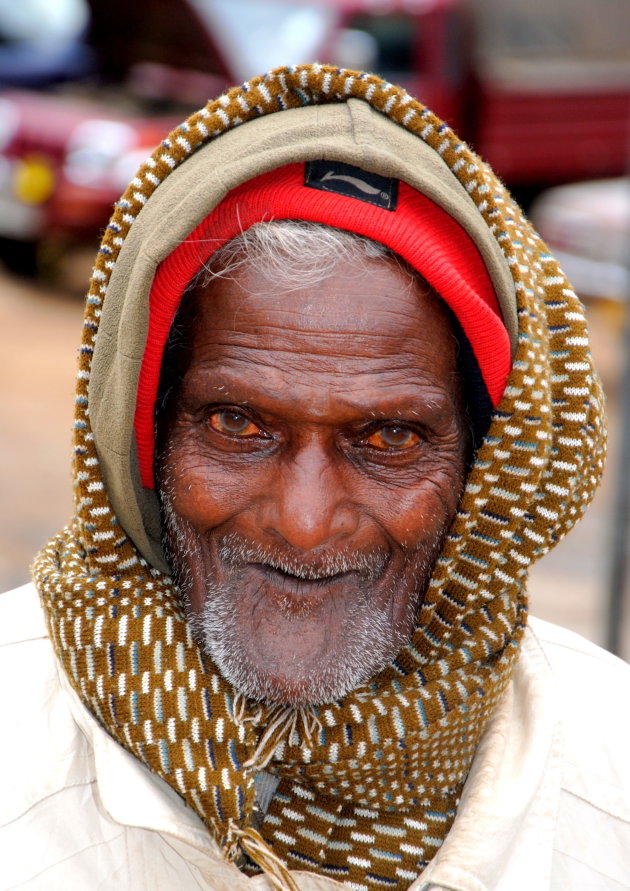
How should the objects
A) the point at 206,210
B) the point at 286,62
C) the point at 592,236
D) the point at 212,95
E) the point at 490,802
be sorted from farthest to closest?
Result: the point at 212,95 → the point at 592,236 → the point at 286,62 → the point at 490,802 → the point at 206,210

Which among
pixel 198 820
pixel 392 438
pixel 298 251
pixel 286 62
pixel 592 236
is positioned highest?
pixel 286 62

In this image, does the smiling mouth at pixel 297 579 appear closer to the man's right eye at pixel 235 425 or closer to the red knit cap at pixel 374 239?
the man's right eye at pixel 235 425

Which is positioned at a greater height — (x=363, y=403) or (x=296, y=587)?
(x=363, y=403)

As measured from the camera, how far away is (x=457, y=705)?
Answer: 77.2 inches

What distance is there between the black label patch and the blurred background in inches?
206

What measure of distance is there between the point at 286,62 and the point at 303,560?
8047 millimetres

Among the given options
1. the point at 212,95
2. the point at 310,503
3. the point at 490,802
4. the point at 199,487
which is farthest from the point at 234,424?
the point at 212,95

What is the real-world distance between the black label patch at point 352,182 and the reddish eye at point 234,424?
434 mm

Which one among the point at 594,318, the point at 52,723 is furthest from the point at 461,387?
the point at 594,318

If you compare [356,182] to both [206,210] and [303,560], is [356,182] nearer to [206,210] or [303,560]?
[206,210]

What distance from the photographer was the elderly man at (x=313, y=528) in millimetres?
1897

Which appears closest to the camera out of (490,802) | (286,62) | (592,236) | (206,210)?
(206,210)

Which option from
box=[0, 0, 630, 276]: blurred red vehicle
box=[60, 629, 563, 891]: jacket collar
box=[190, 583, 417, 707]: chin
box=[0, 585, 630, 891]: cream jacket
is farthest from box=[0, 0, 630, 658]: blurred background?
box=[190, 583, 417, 707]: chin

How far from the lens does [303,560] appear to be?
193cm
